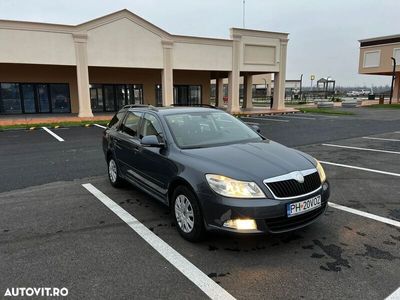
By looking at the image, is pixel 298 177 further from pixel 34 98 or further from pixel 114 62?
pixel 34 98

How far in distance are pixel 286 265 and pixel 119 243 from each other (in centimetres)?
195

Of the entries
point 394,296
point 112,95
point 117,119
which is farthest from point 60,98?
point 394,296

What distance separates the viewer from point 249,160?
12.8 feet

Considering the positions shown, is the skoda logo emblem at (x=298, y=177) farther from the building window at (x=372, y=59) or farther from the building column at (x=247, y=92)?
the building window at (x=372, y=59)

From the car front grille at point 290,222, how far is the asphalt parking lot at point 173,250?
239 mm

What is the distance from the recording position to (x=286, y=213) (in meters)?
3.52

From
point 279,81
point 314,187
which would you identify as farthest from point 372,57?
point 314,187

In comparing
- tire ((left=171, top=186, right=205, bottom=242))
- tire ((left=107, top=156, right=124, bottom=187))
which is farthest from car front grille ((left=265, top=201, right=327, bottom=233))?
tire ((left=107, top=156, right=124, bottom=187))

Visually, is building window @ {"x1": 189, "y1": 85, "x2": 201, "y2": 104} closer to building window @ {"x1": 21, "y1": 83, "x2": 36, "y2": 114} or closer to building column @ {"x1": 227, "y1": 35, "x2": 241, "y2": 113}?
building column @ {"x1": 227, "y1": 35, "x2": 241, "y2": 113}

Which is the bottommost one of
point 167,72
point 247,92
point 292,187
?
point 292,187

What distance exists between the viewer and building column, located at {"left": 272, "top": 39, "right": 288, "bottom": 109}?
26.8 metres

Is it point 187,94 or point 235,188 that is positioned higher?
point 187,94

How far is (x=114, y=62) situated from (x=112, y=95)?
5.19 metres

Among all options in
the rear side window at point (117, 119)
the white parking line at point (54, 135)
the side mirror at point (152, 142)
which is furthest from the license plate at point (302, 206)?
the white parking line at point (54, 135)
